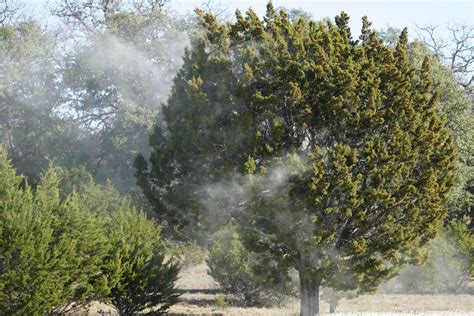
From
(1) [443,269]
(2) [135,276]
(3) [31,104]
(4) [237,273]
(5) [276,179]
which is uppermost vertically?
(3) [31,104]

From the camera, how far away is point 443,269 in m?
30.3

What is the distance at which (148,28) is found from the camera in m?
45.0

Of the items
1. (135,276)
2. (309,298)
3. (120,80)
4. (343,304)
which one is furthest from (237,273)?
(120,80)

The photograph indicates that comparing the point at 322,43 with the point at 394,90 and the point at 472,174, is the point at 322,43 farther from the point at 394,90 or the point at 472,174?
the point at 472,174

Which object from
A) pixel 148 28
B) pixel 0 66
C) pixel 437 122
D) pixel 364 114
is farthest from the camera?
pixel 148 28

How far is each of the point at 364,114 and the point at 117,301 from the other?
8492 mm

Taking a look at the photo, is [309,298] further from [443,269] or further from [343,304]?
[443,269]

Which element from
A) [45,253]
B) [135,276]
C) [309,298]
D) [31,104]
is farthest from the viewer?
[31,104]

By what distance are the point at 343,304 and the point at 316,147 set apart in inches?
490

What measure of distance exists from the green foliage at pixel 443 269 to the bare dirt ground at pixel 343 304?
1.08m

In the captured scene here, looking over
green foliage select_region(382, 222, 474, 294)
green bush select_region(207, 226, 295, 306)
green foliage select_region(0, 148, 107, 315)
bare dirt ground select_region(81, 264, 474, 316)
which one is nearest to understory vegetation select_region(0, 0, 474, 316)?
green foliage select_region(0, 148, 107, 315)

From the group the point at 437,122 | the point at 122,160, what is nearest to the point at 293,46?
the point at 437,122

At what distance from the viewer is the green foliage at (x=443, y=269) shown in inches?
1181

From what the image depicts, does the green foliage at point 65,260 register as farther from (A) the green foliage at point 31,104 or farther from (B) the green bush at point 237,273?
(A) the green foliage at point 31,104
